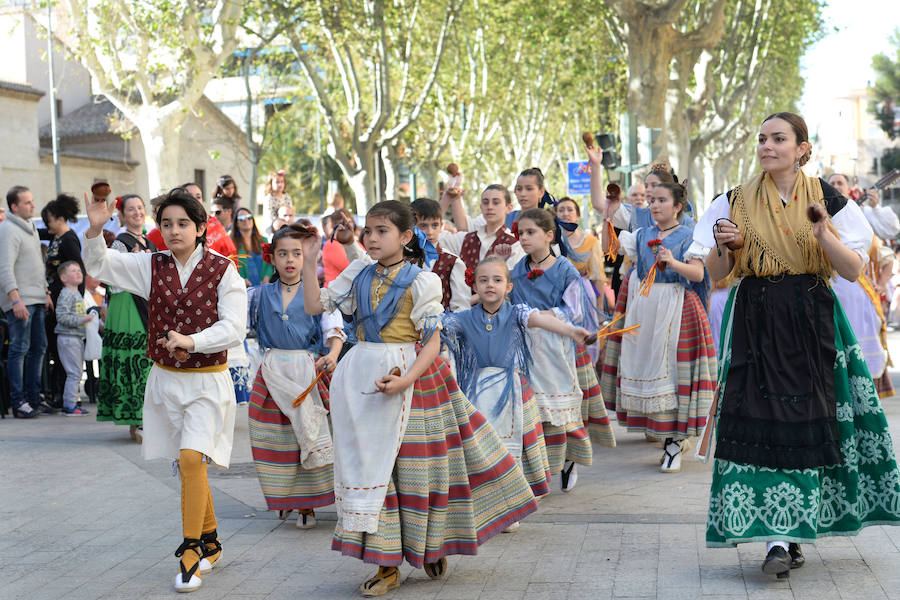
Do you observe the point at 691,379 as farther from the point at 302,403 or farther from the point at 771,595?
the point at 771,595

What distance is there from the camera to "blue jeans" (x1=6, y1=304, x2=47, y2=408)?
38.8 feet

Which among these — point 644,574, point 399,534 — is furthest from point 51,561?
point 644,574

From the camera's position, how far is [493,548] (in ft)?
20.7

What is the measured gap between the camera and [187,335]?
572 cm

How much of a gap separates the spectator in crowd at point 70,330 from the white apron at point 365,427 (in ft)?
24.7

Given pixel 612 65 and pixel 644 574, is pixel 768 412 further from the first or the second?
pixel 612 65

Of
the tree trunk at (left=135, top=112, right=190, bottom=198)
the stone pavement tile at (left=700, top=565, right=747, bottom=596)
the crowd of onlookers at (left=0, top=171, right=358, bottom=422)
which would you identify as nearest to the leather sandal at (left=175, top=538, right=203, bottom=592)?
the stone pavement tile at (left=700, top=565, right=747, bottom=596)

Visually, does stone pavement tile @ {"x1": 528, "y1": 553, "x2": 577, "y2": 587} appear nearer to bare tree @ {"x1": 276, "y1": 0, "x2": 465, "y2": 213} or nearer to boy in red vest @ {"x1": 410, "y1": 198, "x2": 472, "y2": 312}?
boy in red vest @ {"x1": 410, "y1": 198, "x2": 472, "y2": 312}

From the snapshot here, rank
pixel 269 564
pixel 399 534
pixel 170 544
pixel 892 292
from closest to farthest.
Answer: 1. pixel 399 534
2. pixel 269 564
3. pixel 170 544
4. pixel 892 292

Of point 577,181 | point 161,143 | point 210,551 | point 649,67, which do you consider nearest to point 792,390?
point 210,551

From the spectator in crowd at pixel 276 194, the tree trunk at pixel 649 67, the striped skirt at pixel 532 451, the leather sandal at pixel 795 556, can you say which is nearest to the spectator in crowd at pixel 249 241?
the spectator in crowd at pixel 276 194

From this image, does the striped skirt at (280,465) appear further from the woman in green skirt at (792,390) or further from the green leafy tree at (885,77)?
the green leafy tree at (885,77)

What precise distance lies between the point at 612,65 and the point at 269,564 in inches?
1095

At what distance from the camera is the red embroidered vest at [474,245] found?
325 inches
